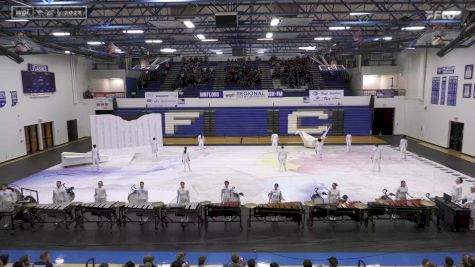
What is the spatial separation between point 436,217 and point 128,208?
31.6 feet

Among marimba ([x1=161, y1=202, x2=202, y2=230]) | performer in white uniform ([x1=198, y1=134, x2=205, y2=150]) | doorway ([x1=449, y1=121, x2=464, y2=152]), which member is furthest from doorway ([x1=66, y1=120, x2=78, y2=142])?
doorway ([x1=449, y1=121, x2=464, y2=152])

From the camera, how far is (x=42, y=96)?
24.4m

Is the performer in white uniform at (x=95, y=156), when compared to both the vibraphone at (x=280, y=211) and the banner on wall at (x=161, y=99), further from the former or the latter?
the vibraphone at (x=280, y=211)

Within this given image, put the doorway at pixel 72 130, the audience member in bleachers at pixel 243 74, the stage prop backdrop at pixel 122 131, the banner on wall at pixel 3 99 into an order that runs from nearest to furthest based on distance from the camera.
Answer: the stage prop backdrop at pixel 122 131
the banner on wall at pixel 3 99
the doorway at pixel 72 130
the audience member in bleachers at pixel 243 74

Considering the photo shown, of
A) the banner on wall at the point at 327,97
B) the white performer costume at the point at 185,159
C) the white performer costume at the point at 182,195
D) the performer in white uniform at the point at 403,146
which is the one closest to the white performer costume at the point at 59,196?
the white performer costume at the point at 182,195

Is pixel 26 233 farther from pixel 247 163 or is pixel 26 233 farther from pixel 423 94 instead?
pixel 423 94

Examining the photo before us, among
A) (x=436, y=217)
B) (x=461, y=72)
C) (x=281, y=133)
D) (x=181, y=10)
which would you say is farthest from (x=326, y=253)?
(x=281, y=133)

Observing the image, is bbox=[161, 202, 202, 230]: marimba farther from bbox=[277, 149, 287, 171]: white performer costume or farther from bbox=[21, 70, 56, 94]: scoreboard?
bbox=[21, 70, 56, 94]: scoreboard

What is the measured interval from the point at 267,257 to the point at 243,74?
29629mm

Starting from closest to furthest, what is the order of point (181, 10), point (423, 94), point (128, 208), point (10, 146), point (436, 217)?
1. point (128, 208)
2. point (436, 217)
3. point (181, 10)
4. point (10, 146)
5. point (423, 94)

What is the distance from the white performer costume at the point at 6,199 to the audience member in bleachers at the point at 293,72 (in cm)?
2827

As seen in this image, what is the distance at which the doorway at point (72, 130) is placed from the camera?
2842cm

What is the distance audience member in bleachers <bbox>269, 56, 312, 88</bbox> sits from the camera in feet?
119

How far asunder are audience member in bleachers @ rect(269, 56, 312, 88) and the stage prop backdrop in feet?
60.8
